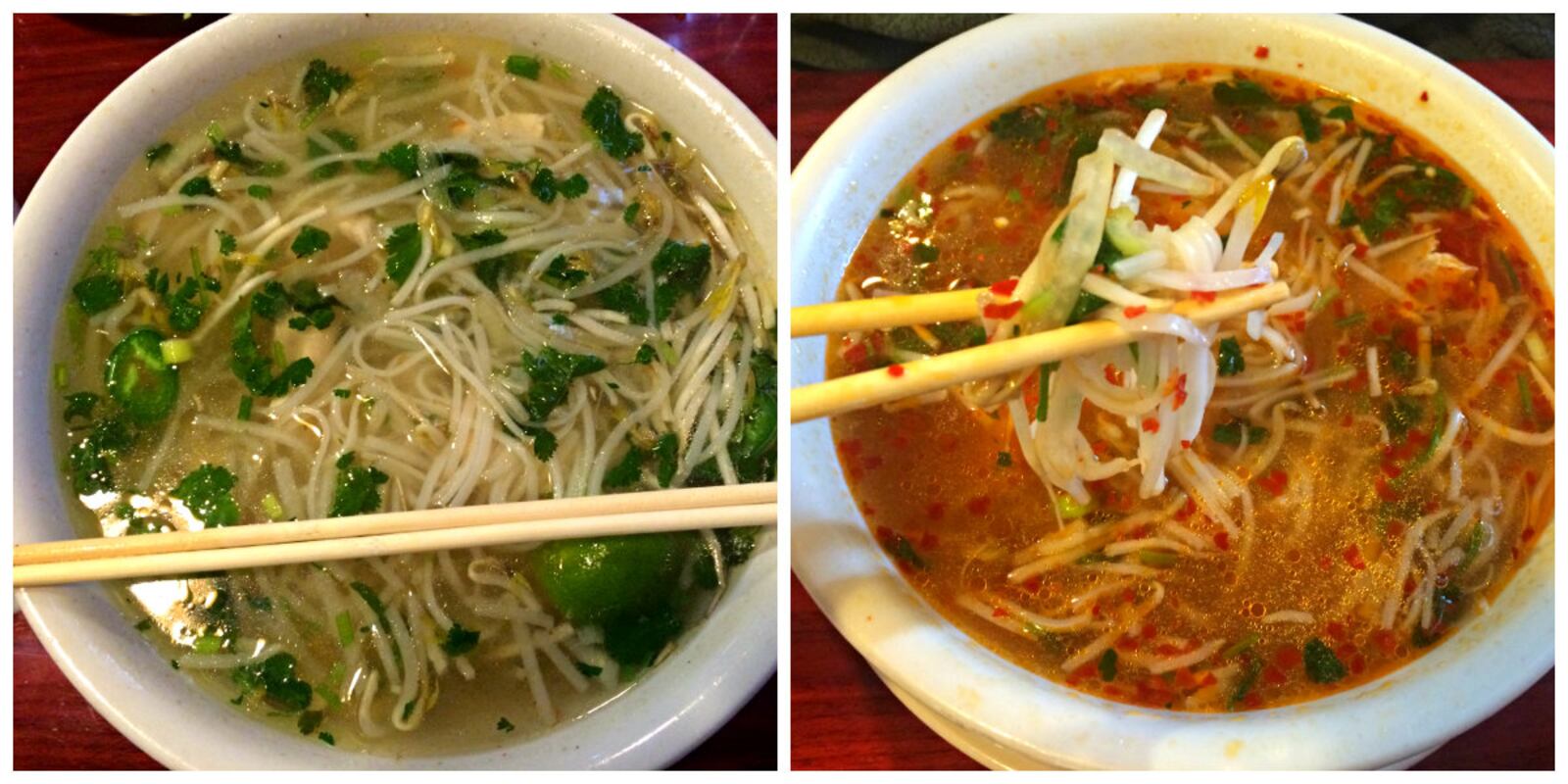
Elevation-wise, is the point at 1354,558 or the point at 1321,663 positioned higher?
the point at 1354,558

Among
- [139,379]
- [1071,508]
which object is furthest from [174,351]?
[1071,508]

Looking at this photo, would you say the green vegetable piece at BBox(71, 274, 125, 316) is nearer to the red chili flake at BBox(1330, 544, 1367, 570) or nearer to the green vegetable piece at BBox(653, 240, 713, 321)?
the green vegetable piece at BBox(653, 240, 713, 321)

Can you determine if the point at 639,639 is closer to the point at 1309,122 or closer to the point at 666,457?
the point at 666,457

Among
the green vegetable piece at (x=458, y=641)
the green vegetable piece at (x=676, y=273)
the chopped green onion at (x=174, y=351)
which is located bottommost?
the green vegetable piece at (x=458, y=641)

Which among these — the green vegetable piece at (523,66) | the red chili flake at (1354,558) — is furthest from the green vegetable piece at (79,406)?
the red chili flake at (1354,558)

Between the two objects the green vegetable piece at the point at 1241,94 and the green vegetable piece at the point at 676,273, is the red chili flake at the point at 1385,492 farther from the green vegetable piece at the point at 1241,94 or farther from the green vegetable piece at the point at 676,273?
the green vegetable piece at the point at 676,273

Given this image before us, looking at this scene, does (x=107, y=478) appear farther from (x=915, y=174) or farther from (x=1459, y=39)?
→ (x=1459, y=39)

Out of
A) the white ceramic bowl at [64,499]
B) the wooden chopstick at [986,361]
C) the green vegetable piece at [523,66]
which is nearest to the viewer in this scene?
the wooden chopstick at [986,361]
